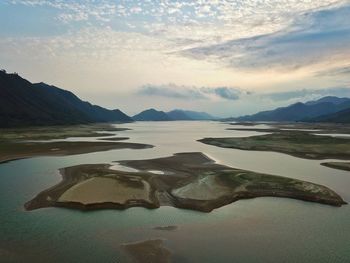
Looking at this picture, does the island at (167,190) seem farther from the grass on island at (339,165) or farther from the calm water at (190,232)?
the grass on island at (339,165)

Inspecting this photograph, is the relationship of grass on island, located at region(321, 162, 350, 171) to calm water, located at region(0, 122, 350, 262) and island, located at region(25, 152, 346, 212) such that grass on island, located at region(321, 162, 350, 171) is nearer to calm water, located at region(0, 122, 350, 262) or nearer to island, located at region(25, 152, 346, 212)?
calm water, located at region(0, 122, 350, 262)

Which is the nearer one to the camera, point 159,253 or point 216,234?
point 159,253

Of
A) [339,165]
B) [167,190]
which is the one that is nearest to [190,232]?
[167,190]

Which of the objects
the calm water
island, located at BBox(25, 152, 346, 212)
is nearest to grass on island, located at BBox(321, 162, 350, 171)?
the calm water

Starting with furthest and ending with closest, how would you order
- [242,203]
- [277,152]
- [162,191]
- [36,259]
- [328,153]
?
1. [277,152]
2. [328,153]
3. [162,191]
4. [242,203]
5. [36,259]

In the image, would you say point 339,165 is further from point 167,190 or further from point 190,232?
point 190,232

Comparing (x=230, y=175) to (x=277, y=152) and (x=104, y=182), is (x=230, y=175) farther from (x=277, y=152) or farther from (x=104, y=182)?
(x=277, y=152)

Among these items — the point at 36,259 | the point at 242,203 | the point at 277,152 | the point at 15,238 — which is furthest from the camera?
the point at 277,152

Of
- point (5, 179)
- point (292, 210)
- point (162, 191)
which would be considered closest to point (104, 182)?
point (162, 191)
